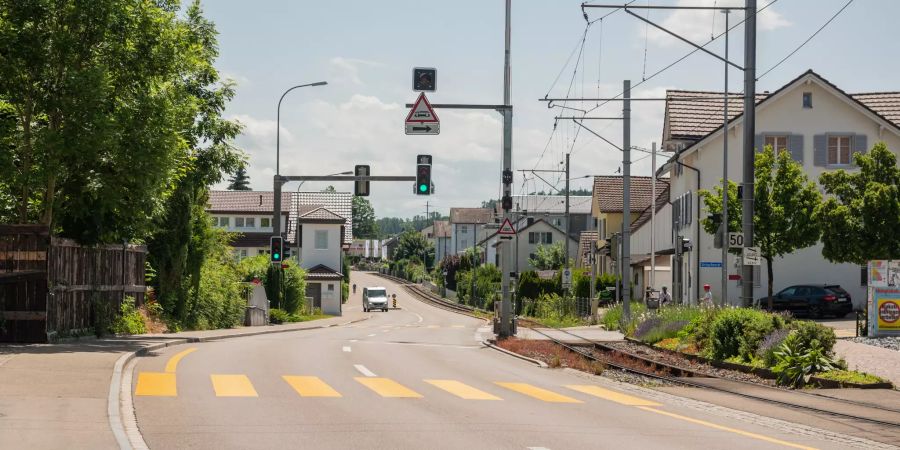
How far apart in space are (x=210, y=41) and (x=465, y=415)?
1071 inches

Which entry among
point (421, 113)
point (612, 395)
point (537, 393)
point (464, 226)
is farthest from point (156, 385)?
point (464, 226)

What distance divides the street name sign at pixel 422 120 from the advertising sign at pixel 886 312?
473 inches

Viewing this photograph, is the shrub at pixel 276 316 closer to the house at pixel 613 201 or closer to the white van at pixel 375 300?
the house at pixel 613 201

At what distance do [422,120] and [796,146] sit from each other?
28.6 meters

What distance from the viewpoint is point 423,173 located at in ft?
112

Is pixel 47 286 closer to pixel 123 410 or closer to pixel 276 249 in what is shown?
pixel 123 410

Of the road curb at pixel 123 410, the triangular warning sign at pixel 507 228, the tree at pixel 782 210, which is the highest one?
the tree at pixel 782 210

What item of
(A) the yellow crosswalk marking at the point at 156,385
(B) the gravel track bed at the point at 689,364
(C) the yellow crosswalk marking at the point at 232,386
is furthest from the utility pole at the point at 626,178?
(A) the yellow crosswalk marking at the point at 156,385

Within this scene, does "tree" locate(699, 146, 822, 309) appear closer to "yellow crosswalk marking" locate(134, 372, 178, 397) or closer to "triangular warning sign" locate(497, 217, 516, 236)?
"triangular warning sign" locate(497, 217, 516, 236)

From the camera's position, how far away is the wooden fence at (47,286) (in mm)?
21422

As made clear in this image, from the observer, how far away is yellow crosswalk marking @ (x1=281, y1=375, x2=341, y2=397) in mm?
14797

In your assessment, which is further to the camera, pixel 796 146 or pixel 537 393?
pixel 796 146

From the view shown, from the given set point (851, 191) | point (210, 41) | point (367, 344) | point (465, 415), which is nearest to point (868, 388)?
point (465, 415)

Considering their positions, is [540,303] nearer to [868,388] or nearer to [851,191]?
[851,191]
